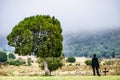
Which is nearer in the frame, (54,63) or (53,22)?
(53,22)

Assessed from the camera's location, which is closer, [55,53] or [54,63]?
[55,53]

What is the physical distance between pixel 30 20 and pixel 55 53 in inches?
372

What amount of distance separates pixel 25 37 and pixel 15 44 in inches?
147

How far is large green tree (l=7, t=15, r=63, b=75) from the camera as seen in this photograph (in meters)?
71.1

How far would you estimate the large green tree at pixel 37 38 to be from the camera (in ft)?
233

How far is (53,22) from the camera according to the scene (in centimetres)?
7550

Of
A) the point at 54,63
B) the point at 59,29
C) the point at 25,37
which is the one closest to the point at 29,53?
the point at 25,37

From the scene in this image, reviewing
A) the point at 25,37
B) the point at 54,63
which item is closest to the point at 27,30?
the point at 25,37

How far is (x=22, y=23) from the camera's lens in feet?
240

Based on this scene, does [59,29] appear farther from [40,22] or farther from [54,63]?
[54,63]

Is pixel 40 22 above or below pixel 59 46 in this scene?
above

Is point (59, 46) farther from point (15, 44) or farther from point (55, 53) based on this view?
point (15, 44)

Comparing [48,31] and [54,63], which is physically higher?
[48,31]

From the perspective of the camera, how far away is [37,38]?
72.1 m
